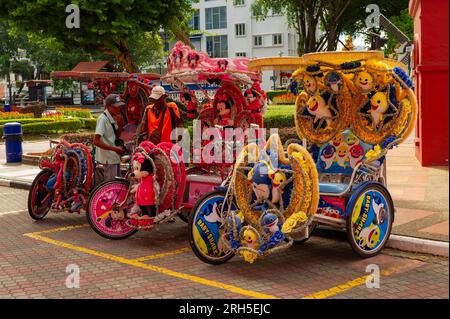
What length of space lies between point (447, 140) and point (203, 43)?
6837 centimetres

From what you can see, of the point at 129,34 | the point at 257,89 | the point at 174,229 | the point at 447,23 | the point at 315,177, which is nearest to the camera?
the point at 447,23

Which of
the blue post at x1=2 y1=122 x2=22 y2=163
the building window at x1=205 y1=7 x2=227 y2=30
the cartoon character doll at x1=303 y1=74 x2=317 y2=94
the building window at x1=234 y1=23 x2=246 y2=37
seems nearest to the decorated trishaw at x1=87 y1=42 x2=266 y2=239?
the cartoon character doll at x1=303 y1=74 x2=317 y2=94

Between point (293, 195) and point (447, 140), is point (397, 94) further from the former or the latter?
point (447, 140)

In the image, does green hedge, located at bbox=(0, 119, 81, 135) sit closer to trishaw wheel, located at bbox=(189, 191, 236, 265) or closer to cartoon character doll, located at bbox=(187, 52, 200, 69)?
cartoon character doll, located at bbox=(187, 52, 200, 69)

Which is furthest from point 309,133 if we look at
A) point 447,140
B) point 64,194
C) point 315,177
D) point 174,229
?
point 447,140

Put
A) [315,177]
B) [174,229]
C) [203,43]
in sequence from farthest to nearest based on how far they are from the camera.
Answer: [203,43] → [174,229] → [315,177]

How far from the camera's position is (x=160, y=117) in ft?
28.8

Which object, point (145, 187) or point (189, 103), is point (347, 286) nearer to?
point (145, 187)

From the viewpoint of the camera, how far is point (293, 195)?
647 cm

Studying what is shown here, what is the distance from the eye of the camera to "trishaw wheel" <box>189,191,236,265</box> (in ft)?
21.9

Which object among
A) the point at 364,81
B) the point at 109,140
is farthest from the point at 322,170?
the point at 109,140

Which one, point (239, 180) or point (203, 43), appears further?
point (203, 43)

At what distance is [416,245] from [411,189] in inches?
139

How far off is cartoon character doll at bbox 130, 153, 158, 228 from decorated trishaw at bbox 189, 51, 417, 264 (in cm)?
127
